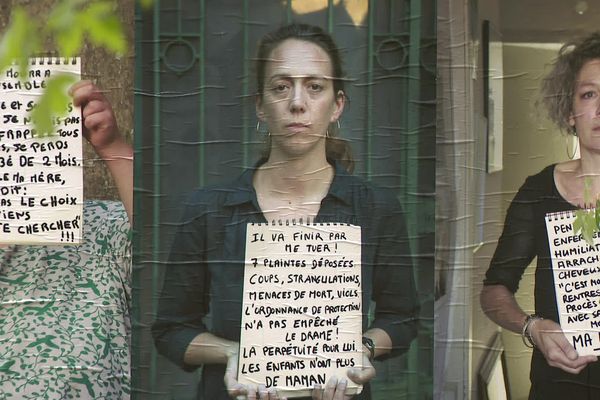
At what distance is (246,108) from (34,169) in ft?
3.21

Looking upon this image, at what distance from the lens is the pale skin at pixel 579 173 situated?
474cm

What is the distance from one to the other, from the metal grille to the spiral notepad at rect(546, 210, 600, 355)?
559 mm

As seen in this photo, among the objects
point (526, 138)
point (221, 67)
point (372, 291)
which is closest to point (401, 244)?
point (372, 291)

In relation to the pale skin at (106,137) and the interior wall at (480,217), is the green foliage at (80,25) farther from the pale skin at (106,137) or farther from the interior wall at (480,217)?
the interior wall at (480,217)

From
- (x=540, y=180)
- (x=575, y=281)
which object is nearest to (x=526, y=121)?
(x=540, y=180)

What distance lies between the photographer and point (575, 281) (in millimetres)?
4758

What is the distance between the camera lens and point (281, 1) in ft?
15.4

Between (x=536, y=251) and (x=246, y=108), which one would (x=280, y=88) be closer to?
(x=246, y=108)

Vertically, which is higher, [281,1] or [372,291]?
[281,1]

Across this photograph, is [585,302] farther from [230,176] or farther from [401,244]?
[230,176]

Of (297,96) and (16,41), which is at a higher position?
(297,96)

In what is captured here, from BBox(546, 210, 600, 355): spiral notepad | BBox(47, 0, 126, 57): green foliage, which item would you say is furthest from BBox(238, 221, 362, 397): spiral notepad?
BBox(47, 0, 126, 57): green foliage

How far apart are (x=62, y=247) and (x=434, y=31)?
6.26ft

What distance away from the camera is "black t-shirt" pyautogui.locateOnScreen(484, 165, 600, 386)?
4781 millimetres
